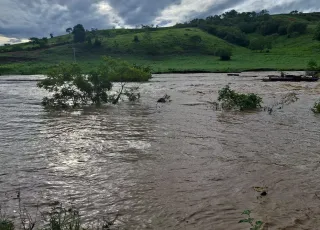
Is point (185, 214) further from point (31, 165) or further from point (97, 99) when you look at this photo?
point (97, 99)

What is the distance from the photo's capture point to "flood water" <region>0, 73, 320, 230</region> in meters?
7.81

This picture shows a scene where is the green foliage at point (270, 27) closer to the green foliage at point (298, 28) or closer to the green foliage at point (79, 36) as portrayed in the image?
the green foliage at point (298, 28)

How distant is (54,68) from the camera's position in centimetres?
2734

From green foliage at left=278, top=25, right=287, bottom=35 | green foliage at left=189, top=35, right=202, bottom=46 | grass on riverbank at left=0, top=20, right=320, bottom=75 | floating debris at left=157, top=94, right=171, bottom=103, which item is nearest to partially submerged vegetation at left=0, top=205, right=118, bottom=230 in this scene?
floating debris at left=157, top=94, right=171, bottom=103

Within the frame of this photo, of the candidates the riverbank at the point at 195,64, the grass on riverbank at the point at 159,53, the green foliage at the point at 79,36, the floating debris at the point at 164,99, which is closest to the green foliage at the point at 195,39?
the grass on riverbank at the point at 159,53

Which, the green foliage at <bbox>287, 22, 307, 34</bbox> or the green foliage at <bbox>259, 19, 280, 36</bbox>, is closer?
the green foliage at <bbox>287, 22, 307, 34</bbox>

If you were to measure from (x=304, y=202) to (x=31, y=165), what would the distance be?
A: 8596mm

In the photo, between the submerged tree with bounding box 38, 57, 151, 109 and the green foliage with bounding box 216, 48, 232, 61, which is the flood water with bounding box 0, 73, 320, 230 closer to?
the submerged tree with bounding box 38, 57, 151, 109

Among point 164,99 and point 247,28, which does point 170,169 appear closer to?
point 164,99

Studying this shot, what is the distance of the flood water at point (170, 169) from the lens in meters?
7.81

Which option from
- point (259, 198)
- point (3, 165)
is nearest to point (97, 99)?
point (3, 165)

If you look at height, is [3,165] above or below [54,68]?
below

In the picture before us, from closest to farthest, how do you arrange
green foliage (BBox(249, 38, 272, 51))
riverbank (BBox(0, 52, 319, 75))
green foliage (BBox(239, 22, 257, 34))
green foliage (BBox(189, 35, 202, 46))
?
riverbank (BBox(0, 52, 319, 75))
green foliage (BBox(249, 38, 272, 51))
green foliage (BBox(189, 35, 202, 46))
green foliage (BBox(239, 22, 257, 34))

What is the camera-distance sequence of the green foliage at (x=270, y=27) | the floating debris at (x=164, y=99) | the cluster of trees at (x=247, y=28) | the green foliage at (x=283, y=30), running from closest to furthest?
the floating debris at (x=164, y=99)
the cluster of trees at (x=247, y=28)
the green foliage at (x=283, y=30)
the green foliage at (x=270, y=27)
